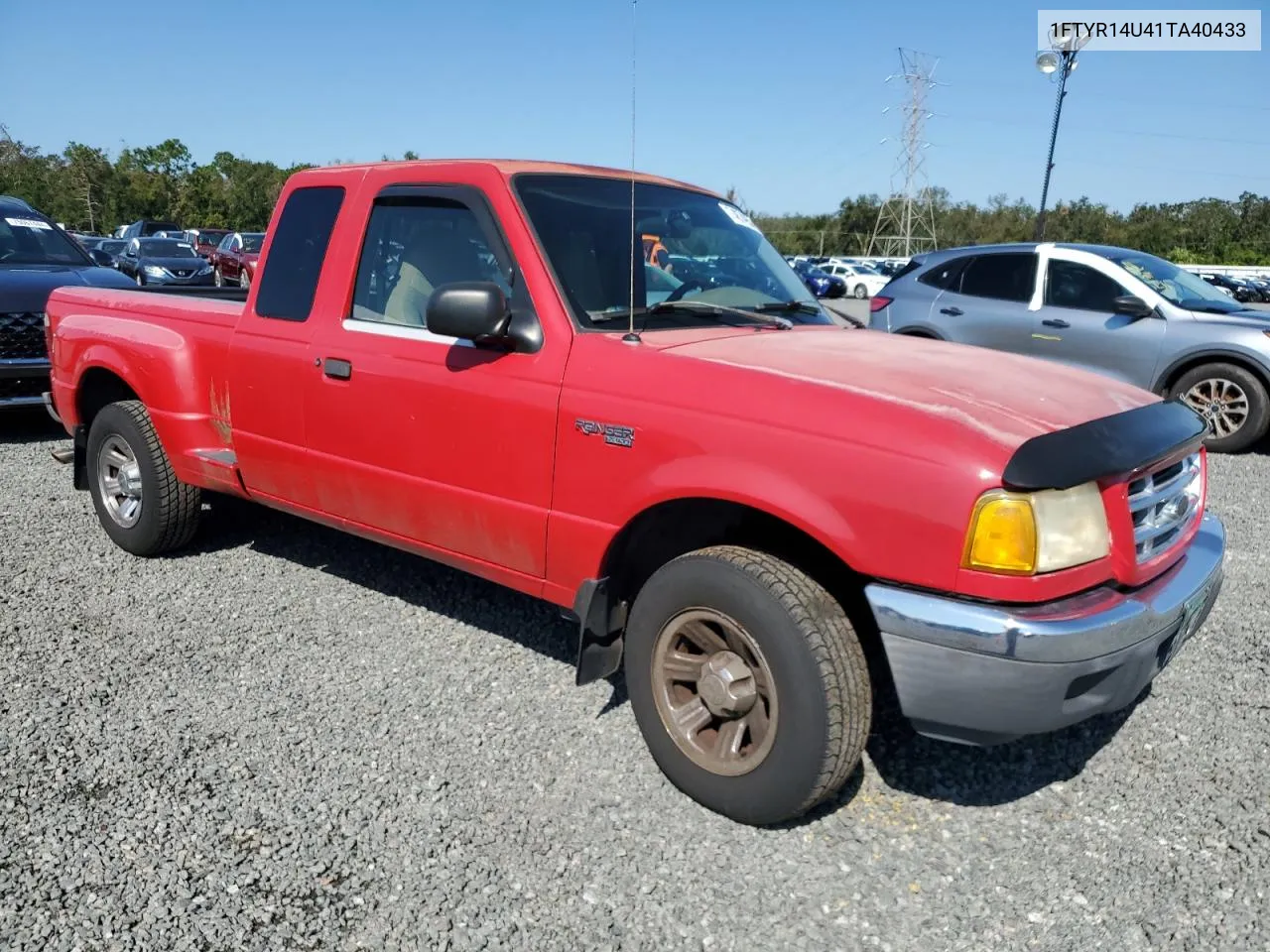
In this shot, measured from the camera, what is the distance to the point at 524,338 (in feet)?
10.4

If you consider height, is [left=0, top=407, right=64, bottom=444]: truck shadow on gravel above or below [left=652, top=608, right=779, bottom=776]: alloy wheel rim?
below

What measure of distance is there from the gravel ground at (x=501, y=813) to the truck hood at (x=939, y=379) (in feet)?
4.00

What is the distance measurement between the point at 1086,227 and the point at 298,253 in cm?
6819

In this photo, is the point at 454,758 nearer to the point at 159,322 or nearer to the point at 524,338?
the point at 524,338

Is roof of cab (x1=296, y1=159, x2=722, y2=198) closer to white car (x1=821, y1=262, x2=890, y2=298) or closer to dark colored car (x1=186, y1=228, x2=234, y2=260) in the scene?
dark colored car (x1=186, y1=228, x2=234, y2=260)

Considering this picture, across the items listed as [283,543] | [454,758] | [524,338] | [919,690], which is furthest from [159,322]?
[919,690]

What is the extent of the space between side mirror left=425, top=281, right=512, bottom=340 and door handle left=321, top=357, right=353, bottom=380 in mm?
733

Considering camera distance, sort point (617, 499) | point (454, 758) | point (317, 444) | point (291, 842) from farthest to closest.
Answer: point (317, 444)
point (454, 758)
point (617, 499)
point (291, 842)

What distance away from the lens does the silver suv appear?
7957mm

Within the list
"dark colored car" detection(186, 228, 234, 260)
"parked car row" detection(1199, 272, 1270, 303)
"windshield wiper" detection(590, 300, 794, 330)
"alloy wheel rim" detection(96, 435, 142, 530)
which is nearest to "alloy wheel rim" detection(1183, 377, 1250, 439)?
"windshield wiper" detection(590, 300, 794, 330)

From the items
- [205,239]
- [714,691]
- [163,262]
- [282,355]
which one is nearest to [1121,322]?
[714,691]

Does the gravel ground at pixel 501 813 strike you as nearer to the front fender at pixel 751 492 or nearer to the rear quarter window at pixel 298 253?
the front fender at pixel 751 492

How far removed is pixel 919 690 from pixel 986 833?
705 mm

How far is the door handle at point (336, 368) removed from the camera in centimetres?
369
